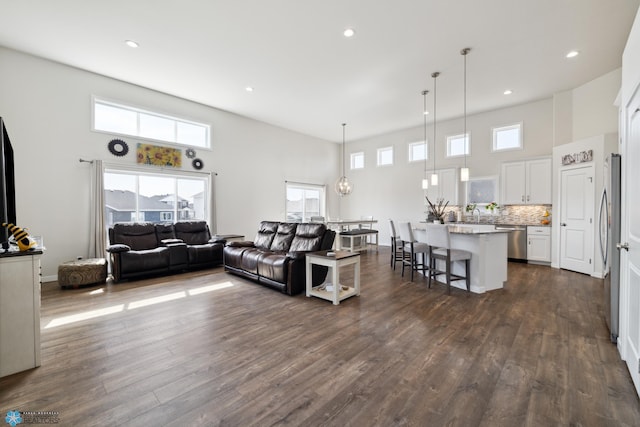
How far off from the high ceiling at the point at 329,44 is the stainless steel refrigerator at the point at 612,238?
226 centimetres

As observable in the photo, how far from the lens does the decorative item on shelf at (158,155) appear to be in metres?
5.46

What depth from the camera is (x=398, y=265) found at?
18.7ft

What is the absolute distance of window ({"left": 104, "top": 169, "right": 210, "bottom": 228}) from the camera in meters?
5.24

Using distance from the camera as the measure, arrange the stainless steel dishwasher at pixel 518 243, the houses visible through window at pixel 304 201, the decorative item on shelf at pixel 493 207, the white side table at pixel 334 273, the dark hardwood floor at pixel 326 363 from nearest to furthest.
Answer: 1. the dark hardwood floor at pixel 326 363
2. the white side table at pixel 334 273
3. the stainless steel dishwasher at pixel 518 243
4. the decorative item on shelf at pixel 493 207
5. the houses visible through window at pixel 304 201

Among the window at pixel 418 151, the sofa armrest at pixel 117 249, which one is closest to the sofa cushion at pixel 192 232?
the sofa armrest at pixel 117 249

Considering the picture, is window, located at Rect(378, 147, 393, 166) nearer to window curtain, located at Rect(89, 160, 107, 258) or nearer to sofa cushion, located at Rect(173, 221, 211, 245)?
sofa cushion, located at Rect(173, 221, 211, 245)

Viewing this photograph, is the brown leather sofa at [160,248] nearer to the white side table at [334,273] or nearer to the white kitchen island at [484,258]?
the white side table at [334,273]

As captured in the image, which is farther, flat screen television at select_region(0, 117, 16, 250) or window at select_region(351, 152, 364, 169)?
window at select_region(351, 152, 364, 169)

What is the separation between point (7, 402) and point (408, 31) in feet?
17.2

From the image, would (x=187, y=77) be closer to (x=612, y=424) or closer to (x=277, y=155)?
(x=277, y=155)

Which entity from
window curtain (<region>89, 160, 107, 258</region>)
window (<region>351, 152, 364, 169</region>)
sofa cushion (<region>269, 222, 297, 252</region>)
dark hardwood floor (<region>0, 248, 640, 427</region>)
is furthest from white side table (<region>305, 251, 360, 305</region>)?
window (<region>351, 152, 364, 169</region>)

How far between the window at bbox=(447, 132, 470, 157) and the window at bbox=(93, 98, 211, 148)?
→ 6.46 meters

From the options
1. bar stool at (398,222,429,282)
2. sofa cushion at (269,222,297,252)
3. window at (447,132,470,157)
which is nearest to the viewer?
bar stool at (398,222,429,282)

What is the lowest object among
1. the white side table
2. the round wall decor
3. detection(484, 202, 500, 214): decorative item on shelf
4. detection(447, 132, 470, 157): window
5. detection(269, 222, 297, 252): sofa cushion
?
the white side table
